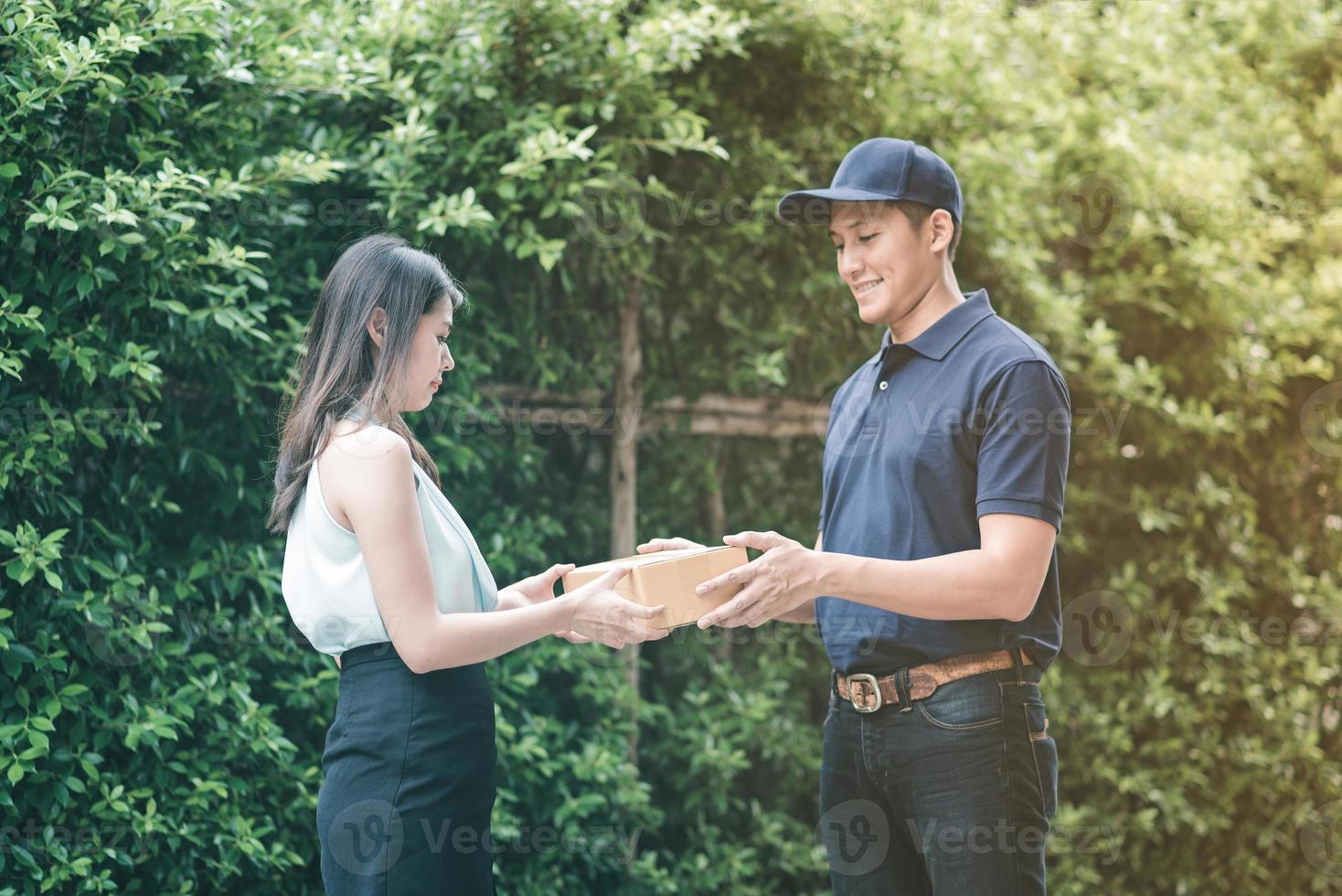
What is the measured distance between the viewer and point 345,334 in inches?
80.6

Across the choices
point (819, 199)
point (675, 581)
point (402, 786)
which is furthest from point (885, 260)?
point (402, 786)

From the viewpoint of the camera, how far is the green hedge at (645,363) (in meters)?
2.68

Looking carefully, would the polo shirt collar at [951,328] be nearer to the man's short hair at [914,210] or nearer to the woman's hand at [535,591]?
the man's short hair at [914,210]

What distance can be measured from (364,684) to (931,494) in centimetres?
111

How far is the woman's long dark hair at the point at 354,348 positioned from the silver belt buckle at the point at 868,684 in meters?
1.01

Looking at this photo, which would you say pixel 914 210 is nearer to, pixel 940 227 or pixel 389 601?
pixel 940 227

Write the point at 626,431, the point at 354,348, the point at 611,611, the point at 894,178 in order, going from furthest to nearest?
1. the point at 626,431
2. the point at 894,178
3. the point at 611,611
4. the point at 354,348

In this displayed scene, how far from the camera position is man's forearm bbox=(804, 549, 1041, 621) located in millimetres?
2160

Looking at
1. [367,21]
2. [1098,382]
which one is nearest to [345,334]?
[367,21]

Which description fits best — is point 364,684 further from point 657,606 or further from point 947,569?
point 947,569

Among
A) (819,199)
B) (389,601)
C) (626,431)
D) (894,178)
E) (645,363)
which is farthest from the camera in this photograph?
(645,363)

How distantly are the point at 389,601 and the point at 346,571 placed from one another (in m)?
0.11

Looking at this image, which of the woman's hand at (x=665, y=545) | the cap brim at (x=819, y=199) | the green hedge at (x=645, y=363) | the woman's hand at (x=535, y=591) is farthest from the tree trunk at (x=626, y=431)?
the woman's hand at (x=535, y=591)

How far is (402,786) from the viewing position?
6.33 ft
